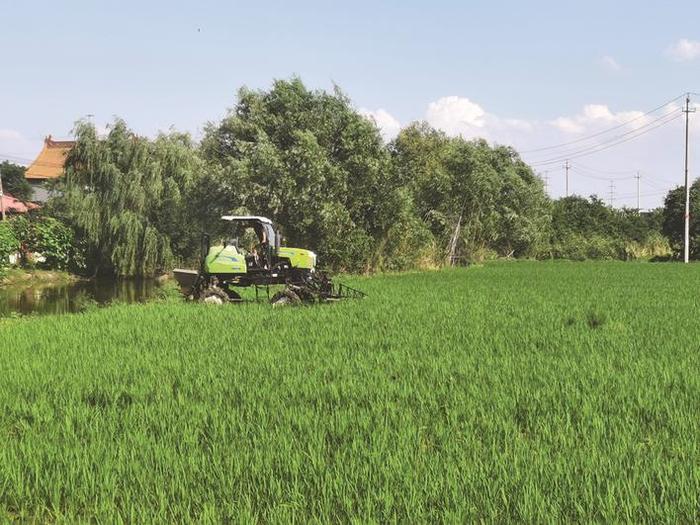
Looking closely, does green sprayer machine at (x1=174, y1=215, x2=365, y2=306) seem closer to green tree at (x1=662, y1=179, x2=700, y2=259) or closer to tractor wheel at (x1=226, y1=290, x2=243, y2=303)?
tractor wheel at (x1=226, y1=290, x2=243, y2=303)

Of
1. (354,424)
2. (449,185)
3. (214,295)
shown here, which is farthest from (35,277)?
(354,424)

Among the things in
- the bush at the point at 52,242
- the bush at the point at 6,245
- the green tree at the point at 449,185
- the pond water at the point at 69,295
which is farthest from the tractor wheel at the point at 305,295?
the bush at the point at 52,242

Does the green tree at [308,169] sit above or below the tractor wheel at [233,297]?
above

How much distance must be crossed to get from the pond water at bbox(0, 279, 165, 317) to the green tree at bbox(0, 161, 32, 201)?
1192 inches

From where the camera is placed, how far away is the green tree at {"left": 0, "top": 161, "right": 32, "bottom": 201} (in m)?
48.7

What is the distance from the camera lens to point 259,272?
458 inches

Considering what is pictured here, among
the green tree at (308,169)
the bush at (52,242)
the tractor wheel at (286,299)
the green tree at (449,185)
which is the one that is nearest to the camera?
the tractor wheel at (286,299)

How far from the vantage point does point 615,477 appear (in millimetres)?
3010

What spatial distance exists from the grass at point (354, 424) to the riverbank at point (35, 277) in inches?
664

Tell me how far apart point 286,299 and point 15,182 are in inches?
1948

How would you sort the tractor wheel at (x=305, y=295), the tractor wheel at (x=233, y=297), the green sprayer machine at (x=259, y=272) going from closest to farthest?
the tractor wheel at (x=305, y=295) → the green sprayer machine at (x=259, y=272) → the tractor wheel at (x=233, y=297)

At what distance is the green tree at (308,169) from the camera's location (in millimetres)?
19625

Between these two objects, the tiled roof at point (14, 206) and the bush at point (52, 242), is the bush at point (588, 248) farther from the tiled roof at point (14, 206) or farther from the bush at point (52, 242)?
the tiled roof at point (14, 206)

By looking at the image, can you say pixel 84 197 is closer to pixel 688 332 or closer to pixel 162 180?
pixel 162 180
